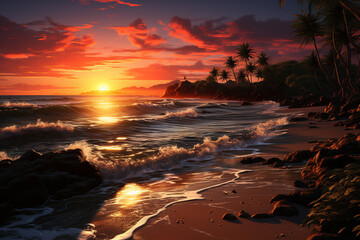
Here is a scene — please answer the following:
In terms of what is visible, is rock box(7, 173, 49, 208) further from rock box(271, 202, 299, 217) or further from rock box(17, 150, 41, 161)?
rock box(271, 202, 299, 217)

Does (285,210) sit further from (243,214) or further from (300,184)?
(300,184)

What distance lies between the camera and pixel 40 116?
23.0 meters

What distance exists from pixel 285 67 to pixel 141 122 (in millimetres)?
90646

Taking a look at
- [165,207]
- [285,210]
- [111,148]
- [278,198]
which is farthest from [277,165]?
[111,148]

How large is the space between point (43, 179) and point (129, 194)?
207cm

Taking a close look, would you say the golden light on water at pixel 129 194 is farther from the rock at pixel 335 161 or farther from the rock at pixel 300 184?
the rock at pixel 335 161

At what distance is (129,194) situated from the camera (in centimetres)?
578

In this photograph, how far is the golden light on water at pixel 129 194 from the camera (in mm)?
5238

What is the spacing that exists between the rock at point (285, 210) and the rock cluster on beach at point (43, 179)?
4288 millimetres

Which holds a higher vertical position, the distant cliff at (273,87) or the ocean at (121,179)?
the distant cliff at (273,87)

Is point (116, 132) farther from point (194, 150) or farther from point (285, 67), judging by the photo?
point (285, 67)

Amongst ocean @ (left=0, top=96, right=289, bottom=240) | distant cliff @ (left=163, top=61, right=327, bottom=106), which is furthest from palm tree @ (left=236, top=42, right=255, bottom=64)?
ocean @ (left=0, top=96, right=289, bottom=240)

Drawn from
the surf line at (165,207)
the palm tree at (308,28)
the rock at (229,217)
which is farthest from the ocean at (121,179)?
the palm tree at (308,28)

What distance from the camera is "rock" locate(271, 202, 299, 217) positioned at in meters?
3.94
